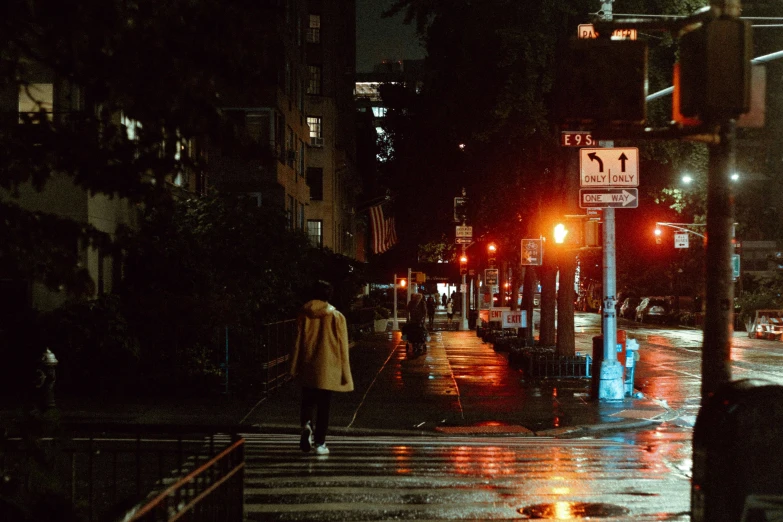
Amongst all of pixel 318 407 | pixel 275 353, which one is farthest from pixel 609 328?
pixel 318 407

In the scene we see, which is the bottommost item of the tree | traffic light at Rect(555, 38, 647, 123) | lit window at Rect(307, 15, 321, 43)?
the tree

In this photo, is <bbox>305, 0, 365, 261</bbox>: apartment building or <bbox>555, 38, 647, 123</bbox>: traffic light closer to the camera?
<bbox>555, 38, 647, 123</bbox>: traffic light

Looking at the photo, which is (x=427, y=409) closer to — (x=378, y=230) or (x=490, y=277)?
(x=378, y=230)

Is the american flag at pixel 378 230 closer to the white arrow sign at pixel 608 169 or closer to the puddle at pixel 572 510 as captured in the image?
the white arrow sign at pixel 608 169

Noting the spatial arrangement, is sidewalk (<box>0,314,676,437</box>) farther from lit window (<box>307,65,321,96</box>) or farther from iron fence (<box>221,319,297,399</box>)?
lit window (<box>307,65,321,96</box>)

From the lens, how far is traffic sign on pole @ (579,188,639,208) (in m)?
17.7

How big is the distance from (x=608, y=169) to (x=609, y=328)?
2.94m

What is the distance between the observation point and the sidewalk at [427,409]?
51.0 ft

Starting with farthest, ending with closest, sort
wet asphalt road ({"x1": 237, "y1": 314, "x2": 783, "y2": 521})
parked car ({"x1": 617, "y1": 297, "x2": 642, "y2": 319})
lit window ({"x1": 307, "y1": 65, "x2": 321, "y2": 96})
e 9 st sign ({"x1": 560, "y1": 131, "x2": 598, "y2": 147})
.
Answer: parked car ({"x1": 617, "y1": 297, "x2": 642, "y2": 319}), lit window ({"x1": 307, "y1": 65, "x2": 321, "y2": 96}), e 9 st sign ({"x1": 560, "y1": 131, "x2": 598, "y2": 147}), wet asphalt road ({"x1": 237, "y1": 314, "x2": 783, "y2": 521})

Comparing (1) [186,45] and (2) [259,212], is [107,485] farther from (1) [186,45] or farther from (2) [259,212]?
(2) [259,212]

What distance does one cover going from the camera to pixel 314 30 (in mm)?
62094

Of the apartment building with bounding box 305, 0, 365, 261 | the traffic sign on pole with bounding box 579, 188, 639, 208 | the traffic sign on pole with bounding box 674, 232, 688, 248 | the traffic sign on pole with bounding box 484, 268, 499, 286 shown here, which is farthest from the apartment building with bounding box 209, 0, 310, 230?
the traffic sign on pole with bounding box 674, 232, 688, 248

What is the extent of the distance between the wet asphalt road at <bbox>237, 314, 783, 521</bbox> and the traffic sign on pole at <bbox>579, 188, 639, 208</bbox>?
3516 mm

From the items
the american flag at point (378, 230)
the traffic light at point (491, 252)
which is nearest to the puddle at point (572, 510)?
the american flag at point (378, 230)
